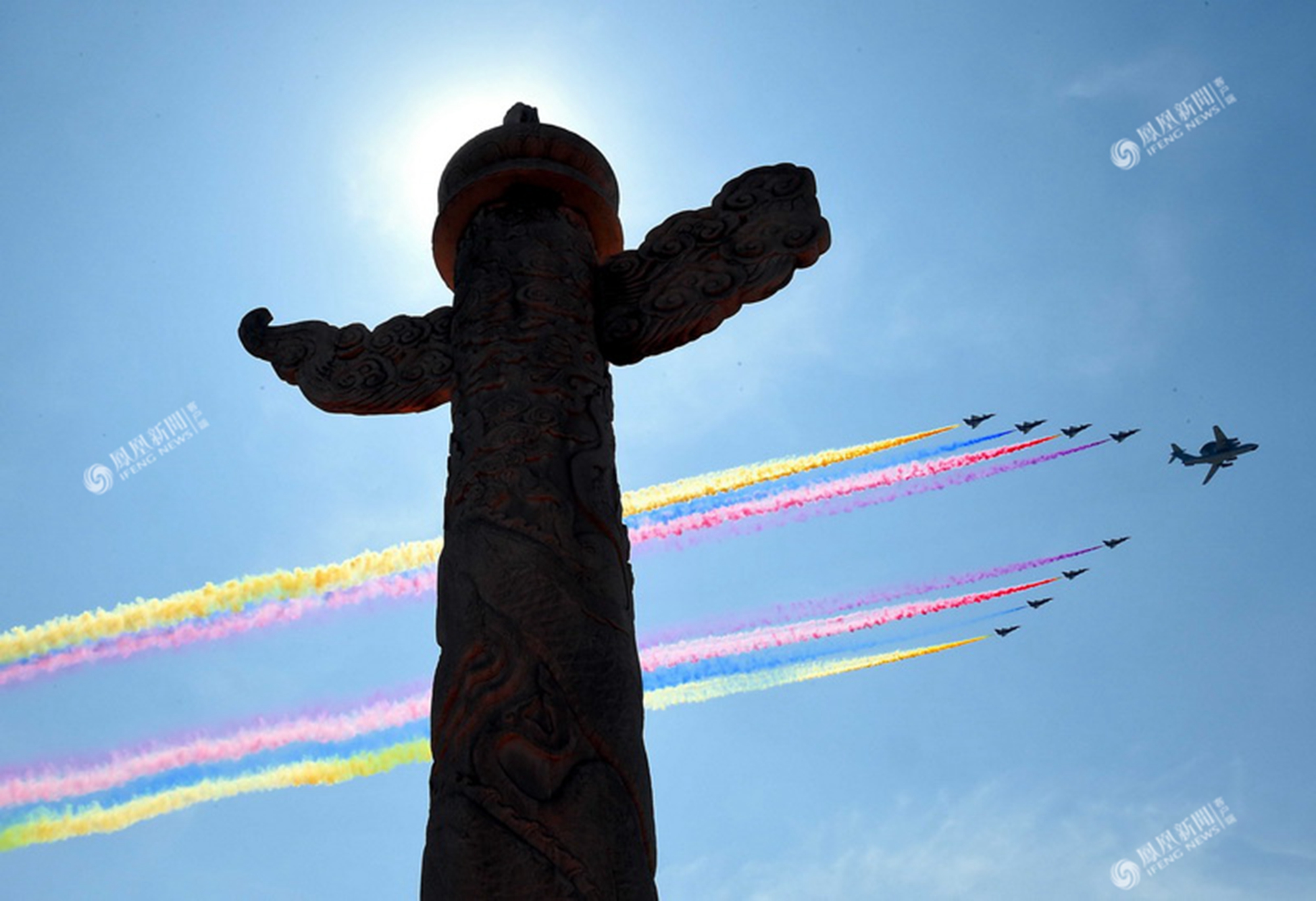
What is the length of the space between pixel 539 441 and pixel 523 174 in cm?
184

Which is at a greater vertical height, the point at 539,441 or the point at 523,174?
the point at 523,174

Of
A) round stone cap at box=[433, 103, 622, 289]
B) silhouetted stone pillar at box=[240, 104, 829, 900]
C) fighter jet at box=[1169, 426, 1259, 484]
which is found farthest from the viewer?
fighter jet at box=[1169, 426, 1259, 484]

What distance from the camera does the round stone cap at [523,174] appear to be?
6.13 m

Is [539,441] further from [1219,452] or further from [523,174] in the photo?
[1219,452]

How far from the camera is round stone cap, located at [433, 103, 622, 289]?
6.13 metres

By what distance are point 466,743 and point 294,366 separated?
3.07 m

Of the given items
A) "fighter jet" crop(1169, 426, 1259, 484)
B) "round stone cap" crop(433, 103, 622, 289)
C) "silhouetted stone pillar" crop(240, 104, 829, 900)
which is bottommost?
"silhouetted stone pillar" crop(240, 104, 829, 900)

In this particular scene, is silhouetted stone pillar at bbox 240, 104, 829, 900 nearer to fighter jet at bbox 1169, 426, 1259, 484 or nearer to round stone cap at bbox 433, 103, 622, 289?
round stone cap at bbox 433, 103, 622, 289

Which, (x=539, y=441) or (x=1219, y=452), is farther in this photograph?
(x=1219, y=452)

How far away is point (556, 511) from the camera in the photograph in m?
4.77

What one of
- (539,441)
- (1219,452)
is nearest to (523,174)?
(539,441)

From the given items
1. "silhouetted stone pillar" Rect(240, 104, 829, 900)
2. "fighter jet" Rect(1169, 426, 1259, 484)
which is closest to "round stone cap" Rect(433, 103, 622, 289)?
"silhouetted stone pillar" Rect(240, 104, 829, 900)

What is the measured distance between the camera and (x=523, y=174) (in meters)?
6.11

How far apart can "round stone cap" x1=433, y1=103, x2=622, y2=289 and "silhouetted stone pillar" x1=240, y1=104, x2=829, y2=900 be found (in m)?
0.01
